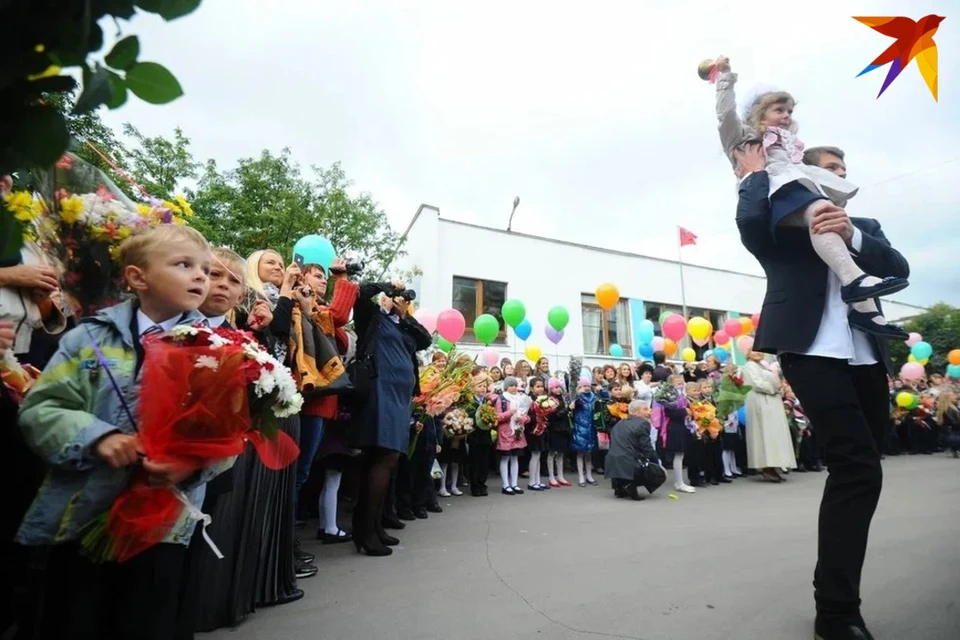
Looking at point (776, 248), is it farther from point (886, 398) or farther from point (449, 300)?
point (449, 300)

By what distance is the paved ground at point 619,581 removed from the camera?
7.56 ft

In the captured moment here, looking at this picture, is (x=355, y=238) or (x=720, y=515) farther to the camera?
(x=355, y=238)

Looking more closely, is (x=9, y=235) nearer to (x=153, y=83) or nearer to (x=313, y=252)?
(x=153, y=83)

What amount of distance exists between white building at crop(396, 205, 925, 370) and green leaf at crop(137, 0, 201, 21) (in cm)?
1371

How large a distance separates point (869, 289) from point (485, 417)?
5.53m

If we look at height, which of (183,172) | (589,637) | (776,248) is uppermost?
(183,172)

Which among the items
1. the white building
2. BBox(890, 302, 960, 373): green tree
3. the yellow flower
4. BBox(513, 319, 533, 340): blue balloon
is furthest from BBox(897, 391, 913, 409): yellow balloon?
the yellow flower

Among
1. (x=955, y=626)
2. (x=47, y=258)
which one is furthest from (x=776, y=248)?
(x=47, y=258)

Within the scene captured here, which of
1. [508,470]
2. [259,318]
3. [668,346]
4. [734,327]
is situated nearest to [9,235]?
[259,318]

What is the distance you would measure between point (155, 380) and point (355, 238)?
1358 centimetres

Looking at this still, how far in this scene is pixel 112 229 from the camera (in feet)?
6.03

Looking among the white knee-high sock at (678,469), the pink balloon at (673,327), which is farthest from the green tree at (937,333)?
the white knee-high sock at (678,469)

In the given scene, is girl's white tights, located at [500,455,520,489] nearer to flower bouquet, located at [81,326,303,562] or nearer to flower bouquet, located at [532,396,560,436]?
flower bouquet, located at [532,396,560,436]

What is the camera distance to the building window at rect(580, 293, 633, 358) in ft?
58.4
